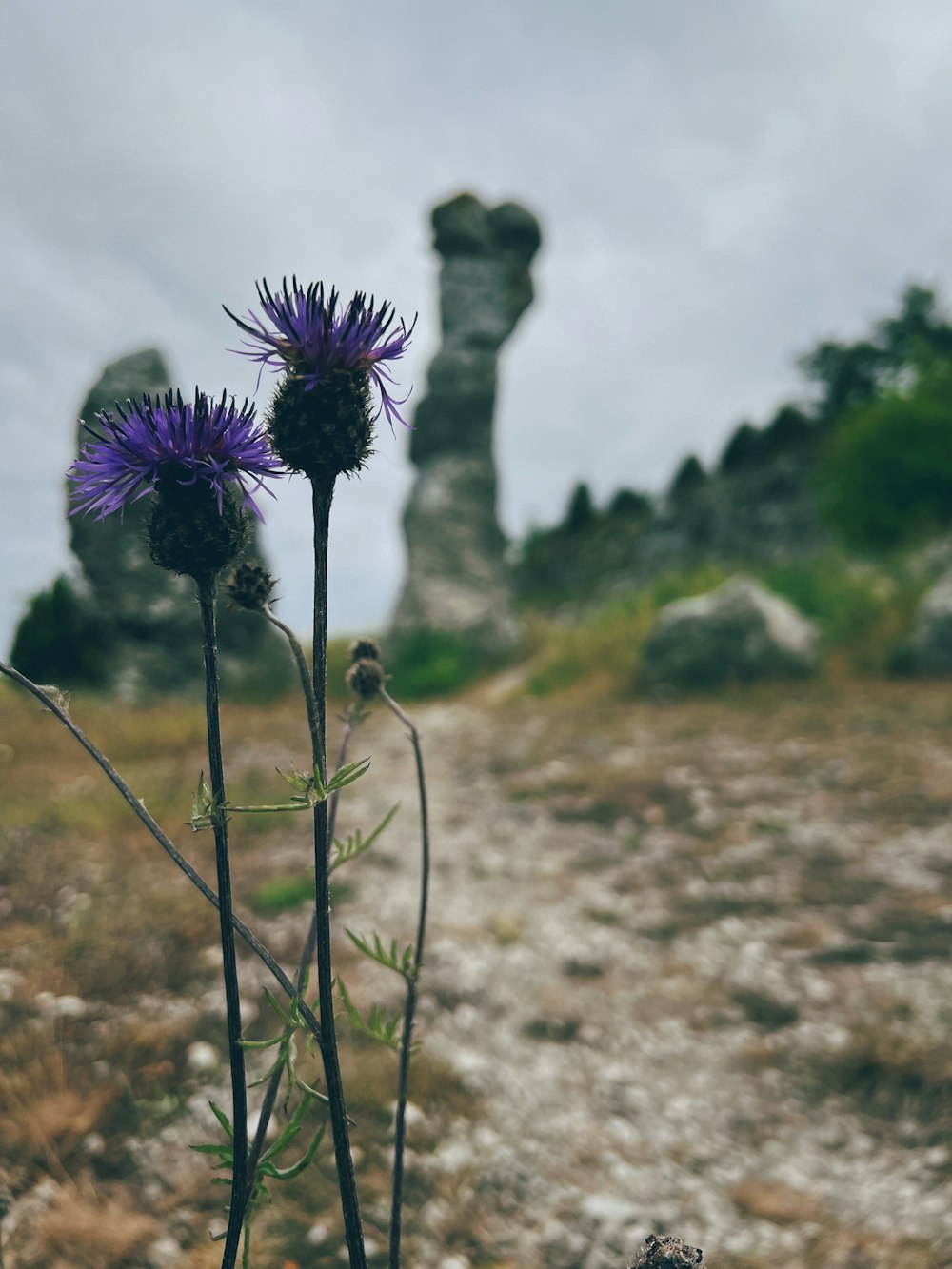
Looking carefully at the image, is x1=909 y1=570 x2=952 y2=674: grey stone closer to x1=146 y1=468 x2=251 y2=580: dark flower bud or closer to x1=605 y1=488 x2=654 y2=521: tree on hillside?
x1=146 y1=468 x2=251 y2=580: dark flower bud

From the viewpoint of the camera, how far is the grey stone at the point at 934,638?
8.44 metres

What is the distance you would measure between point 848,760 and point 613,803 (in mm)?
1973

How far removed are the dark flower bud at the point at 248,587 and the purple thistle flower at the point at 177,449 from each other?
0.14 meters

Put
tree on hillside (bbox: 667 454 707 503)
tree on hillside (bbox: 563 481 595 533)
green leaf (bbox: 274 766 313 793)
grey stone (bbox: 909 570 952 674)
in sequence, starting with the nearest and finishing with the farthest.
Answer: green leaf (bbox: 274 766 313 793) → grey stone (bbox: 909 570 952 674) → tree on hillside (bbox: 667 454 707 503) → tree on hillside (bbox: 563 481 595 533)

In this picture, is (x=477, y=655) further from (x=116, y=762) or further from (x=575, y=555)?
(x=575, y=555)

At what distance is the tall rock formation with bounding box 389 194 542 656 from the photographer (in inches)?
513

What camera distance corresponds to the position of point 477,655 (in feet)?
40.0

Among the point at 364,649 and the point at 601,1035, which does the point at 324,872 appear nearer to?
the point at 364,649

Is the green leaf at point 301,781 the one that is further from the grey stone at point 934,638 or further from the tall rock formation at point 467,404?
the tall rock formation at point 467,404

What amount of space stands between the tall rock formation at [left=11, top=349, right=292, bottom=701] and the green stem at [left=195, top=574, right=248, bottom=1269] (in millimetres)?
7882

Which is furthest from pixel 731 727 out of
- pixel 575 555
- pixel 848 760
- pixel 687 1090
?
pixel 575 555

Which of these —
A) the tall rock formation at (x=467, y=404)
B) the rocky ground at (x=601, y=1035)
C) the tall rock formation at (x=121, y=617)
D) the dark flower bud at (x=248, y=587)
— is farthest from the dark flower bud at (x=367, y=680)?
the tall rock formation at (x=467, y=404)

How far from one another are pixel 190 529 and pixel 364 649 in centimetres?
75

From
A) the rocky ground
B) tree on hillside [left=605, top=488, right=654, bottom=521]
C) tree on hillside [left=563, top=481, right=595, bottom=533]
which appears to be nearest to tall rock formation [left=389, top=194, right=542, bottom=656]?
the rocky ground
